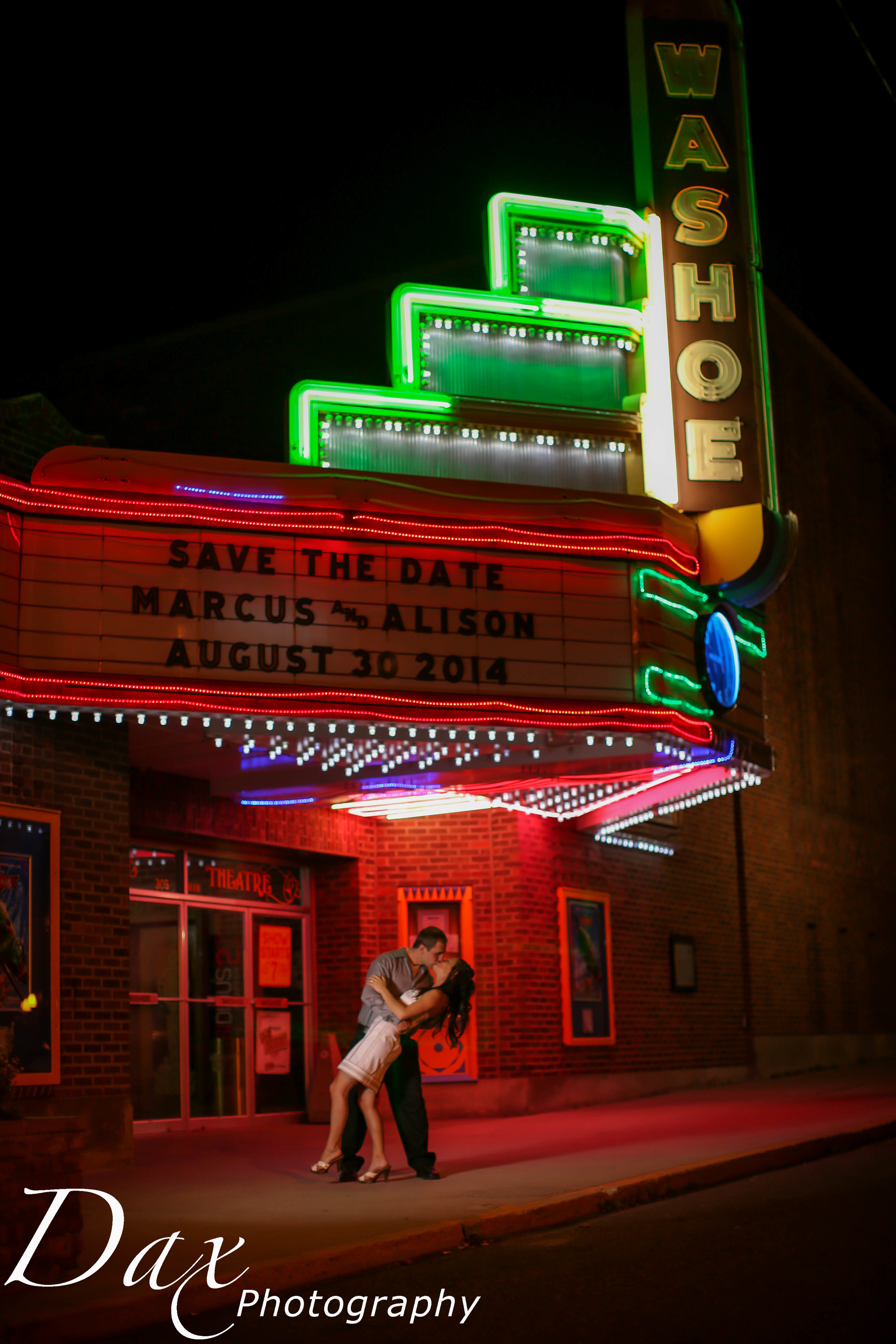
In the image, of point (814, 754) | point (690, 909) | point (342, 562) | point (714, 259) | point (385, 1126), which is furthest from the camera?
point (814, 754)

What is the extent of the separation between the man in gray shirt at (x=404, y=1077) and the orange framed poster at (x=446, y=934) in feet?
21.4

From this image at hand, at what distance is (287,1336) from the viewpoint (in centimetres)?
621

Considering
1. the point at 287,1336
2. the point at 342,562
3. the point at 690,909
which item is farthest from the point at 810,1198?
the point at 690,909

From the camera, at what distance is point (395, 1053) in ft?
33.9

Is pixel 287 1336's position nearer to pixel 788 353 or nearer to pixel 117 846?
pixel 117 846

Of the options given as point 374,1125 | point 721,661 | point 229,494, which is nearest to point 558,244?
point 721,661

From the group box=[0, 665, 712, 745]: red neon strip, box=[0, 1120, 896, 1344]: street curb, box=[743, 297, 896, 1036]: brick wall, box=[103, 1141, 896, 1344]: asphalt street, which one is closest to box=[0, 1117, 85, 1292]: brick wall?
box=[0, 1120, 896, 1344]: street curb

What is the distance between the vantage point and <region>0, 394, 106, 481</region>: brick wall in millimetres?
12102

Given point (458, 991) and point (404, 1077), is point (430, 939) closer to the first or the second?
point (458, 991)

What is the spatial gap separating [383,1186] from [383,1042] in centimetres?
95

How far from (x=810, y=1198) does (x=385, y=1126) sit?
249 inches

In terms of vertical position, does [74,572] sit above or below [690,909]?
above

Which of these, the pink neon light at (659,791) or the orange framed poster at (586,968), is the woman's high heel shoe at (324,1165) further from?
the orange framed poster at (586,968)

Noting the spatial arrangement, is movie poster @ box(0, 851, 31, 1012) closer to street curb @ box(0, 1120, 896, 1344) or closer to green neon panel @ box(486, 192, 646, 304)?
street curb @ box(0, 1120, 896, 1344)
